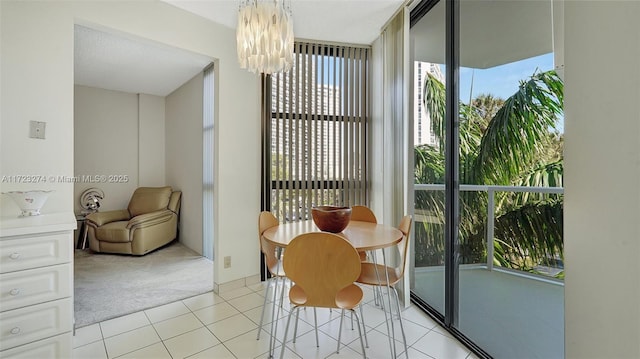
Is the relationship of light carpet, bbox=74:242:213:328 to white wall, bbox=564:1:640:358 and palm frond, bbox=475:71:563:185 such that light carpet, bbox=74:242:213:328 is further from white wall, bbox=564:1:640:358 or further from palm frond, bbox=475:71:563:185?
white wall, bbox=564:1:640:358

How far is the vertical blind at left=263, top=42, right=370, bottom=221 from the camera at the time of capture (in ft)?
10.5

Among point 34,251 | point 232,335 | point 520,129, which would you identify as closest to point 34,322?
point 34,251

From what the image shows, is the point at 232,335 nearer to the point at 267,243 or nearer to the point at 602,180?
the point at 267,243

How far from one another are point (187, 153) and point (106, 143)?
1.58 metres

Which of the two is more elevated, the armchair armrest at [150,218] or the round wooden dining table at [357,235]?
the round wooden dining table at [357,235]

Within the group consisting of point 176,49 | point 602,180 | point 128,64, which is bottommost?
point 602,180

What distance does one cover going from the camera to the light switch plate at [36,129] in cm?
187

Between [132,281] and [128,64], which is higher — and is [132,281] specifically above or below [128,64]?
below

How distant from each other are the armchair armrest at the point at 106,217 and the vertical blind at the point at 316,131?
2.98 meters

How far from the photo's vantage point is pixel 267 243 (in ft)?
6.53

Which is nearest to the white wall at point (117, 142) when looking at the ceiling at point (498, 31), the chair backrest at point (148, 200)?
the chair backrest at point (148, 200)

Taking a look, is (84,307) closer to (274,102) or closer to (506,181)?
(274,102)

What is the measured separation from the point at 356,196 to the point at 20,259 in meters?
2.78

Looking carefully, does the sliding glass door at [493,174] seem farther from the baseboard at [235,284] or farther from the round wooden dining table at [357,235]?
the baseboard at [235,284]
